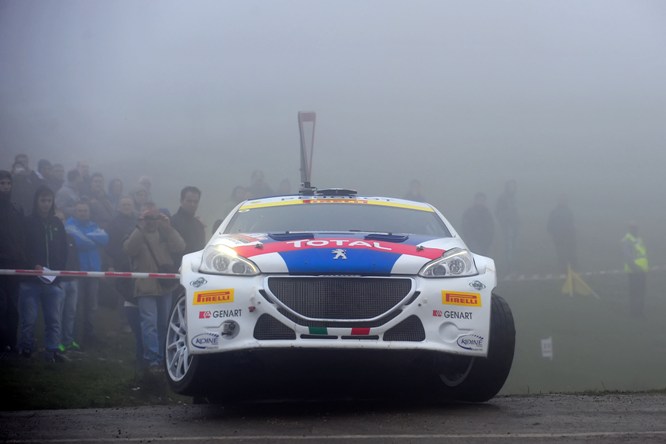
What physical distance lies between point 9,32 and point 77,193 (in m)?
12.8

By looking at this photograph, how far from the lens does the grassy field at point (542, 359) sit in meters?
8.73

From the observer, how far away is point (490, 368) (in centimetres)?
681

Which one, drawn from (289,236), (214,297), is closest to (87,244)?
(289,236)

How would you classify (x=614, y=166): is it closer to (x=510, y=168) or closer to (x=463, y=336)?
(x=510, y=168)

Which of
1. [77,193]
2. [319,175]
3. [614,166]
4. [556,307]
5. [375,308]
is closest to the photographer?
[375,308]

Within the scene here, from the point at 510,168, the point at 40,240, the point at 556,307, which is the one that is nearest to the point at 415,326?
the point at 40,240

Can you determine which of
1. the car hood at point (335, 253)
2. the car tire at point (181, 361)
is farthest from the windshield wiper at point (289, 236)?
the car tire at point (181, 361)

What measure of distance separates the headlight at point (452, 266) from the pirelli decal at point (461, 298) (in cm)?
14

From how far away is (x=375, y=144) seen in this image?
97.1 ft

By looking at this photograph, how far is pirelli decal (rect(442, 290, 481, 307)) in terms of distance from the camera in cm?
640

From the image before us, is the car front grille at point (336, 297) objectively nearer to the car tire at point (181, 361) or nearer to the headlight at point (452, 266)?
the headlight at point (452, 266)

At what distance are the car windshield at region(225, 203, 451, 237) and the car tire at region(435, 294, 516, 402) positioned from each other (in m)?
1.01

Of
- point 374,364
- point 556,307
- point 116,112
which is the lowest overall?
point 556,307

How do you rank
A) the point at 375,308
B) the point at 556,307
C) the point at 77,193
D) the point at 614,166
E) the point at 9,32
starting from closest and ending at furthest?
the point at 375,308, the point at 77,193, the point at 556,307, the point at 9,32, the point at 614,166
